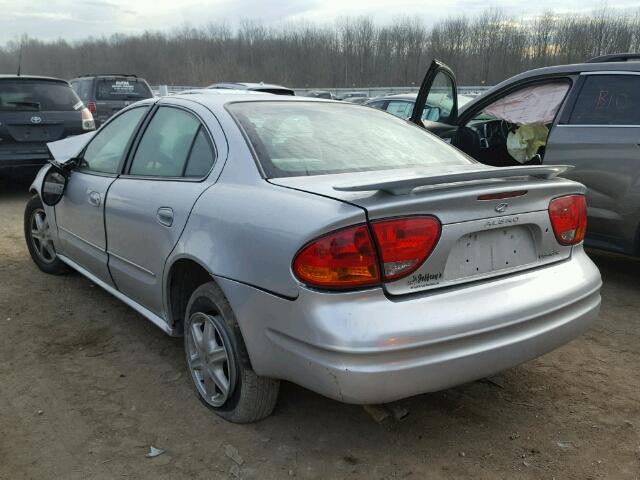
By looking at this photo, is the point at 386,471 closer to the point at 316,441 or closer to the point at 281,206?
the point at 316,441

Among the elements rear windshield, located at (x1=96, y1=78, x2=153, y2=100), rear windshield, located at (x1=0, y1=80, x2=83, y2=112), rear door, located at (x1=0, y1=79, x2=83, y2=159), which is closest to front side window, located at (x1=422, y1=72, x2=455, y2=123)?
rear door, located at (x1=0, y1=79, x2=83, y2=159)

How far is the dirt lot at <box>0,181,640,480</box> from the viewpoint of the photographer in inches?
93.7

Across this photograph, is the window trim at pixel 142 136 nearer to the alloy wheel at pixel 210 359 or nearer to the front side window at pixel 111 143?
the front side window at pixel 111 143

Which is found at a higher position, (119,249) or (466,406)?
(119,249)

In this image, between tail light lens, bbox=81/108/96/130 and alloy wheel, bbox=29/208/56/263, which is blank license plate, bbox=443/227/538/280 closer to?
alloy wheel, bbox=29/208/56/263

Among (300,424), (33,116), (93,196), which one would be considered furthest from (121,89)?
(300,424)

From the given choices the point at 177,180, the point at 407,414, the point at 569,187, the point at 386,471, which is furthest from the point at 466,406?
the point at 177,180

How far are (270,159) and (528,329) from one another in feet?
4.44

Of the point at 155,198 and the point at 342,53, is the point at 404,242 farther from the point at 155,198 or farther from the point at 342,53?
the point at 342,53

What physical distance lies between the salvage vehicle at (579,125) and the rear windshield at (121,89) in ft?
35.3

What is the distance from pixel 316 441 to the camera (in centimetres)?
256

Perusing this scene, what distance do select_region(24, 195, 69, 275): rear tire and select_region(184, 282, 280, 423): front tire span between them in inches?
93.7

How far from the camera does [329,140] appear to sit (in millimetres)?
2938

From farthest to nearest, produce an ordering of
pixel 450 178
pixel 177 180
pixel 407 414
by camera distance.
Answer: pixel 177 180
pixel 407 414
pixel 450 178
